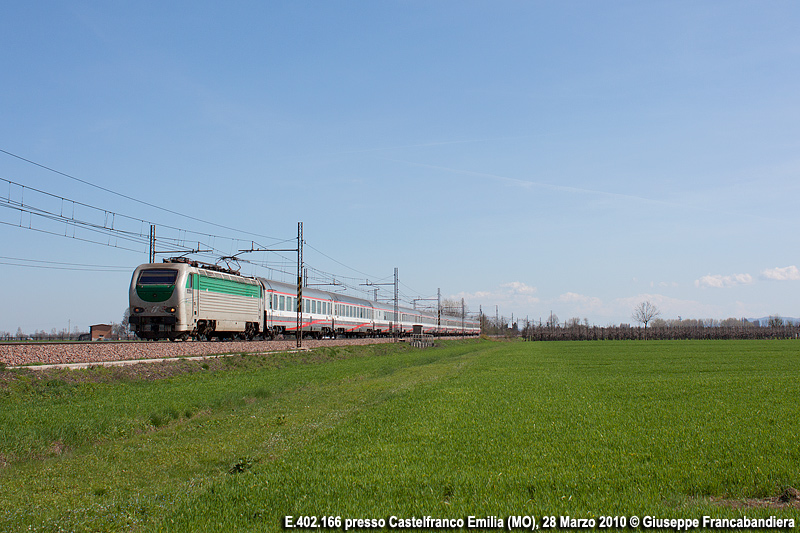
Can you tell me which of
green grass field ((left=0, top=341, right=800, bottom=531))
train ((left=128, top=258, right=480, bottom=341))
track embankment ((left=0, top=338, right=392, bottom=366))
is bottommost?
green grass field ((left=0, top=341, right=800, bottom=531))

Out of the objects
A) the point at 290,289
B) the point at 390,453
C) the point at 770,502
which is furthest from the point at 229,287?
the point at 770,502

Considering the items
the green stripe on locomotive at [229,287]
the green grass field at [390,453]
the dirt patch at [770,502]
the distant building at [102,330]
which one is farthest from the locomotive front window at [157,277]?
the distant building at [102,330]

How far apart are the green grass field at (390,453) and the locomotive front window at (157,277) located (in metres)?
12.0

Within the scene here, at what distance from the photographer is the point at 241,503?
7.25 meters

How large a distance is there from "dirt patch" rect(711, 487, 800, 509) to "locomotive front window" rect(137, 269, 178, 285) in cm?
2856

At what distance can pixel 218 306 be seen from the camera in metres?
35.9

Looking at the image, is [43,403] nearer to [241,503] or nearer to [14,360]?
[14,360]

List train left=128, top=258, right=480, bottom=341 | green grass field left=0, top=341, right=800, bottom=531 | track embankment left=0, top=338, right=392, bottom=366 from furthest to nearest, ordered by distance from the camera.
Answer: train left=128, top=258, right=480, bottom=341, track embankment left=0, top=338, right=392, bottom=366, green grass field left=0, top=341, right=800, bottom=531

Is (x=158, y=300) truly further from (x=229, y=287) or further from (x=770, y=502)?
(x=770, y=502)

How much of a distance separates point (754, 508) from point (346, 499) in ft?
14.9

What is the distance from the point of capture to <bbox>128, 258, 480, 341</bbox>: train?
31062mm

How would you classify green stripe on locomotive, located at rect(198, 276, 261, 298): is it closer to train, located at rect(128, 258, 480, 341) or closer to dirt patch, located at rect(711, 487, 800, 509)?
train, located at rect(128, 258, 480, 341)

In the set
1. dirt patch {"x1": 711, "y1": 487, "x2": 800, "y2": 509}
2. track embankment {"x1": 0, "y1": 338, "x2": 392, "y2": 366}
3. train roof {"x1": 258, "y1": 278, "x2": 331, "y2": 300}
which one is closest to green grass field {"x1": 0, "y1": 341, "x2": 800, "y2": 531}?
dirt patch {"x1": 711, "y1": 487, "x2": 800, "y2": 509}

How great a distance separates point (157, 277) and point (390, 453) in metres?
25.3
